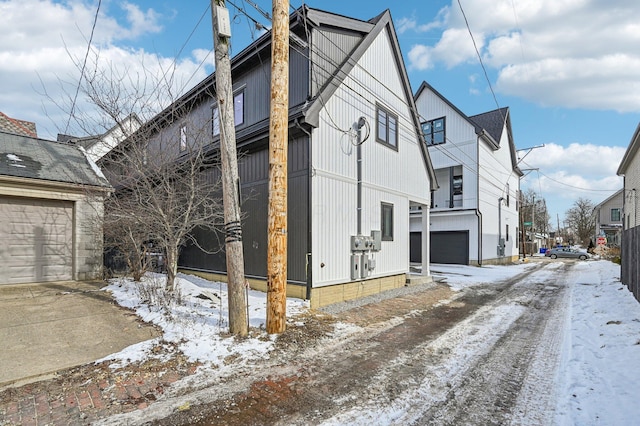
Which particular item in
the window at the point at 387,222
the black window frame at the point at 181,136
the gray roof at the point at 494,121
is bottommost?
the window at the point at 387,222

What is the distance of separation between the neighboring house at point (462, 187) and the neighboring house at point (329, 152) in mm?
9385

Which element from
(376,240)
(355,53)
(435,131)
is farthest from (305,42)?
(435,131)

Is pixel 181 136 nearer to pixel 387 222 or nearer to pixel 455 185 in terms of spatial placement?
pixel 387 222

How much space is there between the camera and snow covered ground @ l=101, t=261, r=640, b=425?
333cm

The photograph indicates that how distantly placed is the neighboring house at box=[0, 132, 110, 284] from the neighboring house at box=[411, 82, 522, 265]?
52.4ft

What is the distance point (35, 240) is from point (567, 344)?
499 inches

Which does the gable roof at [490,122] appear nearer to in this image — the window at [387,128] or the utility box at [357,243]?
the window at [387,128]

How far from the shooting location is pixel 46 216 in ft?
29.6

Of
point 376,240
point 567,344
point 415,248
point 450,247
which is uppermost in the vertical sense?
point 376,240

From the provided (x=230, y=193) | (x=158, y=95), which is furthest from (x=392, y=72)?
(x=230, y=193)

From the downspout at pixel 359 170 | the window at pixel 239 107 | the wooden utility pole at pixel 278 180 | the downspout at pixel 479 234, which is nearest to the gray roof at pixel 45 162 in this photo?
the window at pixel 239 107

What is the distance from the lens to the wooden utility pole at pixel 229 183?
5062 mm

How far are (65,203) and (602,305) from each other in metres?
15.1

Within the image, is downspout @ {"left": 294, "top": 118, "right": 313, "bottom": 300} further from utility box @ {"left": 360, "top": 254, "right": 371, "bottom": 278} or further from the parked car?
the parked car
